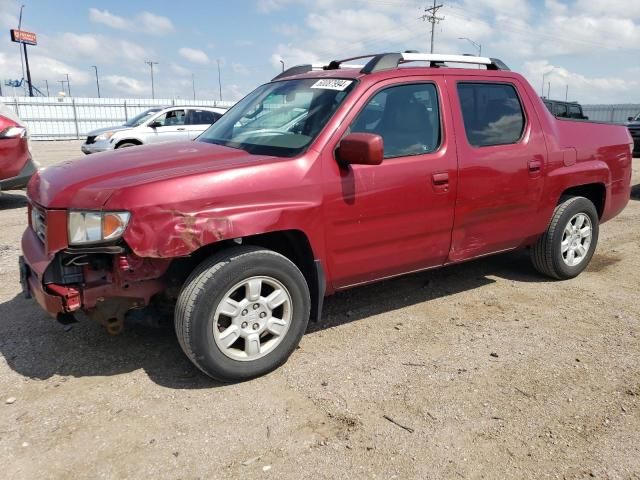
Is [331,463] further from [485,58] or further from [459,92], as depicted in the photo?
[485,58]

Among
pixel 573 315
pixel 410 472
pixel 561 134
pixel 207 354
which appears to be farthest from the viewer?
pixel 561 134

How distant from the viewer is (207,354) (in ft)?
10.1

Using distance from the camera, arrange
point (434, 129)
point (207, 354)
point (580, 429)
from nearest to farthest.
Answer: point (580, 429), point (207, 354), point (434, 129)

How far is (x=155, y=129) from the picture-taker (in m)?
13.9

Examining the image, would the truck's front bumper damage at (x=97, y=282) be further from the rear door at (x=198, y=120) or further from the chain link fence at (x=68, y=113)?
the chain link fence at (x=68, y=113)

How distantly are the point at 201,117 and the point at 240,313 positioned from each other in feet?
40.5

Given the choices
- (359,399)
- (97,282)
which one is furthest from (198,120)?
(359,399)

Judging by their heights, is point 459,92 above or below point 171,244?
above

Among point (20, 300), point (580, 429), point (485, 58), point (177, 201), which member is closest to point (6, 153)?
point (20, 300)

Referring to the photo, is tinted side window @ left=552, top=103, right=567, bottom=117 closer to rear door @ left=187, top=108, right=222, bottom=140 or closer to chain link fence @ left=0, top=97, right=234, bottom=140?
rear door @ left=187, top=108, right=222, bottom=140

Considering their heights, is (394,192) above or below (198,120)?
below

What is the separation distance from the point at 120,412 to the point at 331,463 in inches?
47.4

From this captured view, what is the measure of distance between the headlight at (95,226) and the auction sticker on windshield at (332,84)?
169cm

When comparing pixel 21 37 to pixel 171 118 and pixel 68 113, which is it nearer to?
pixel 68 113
